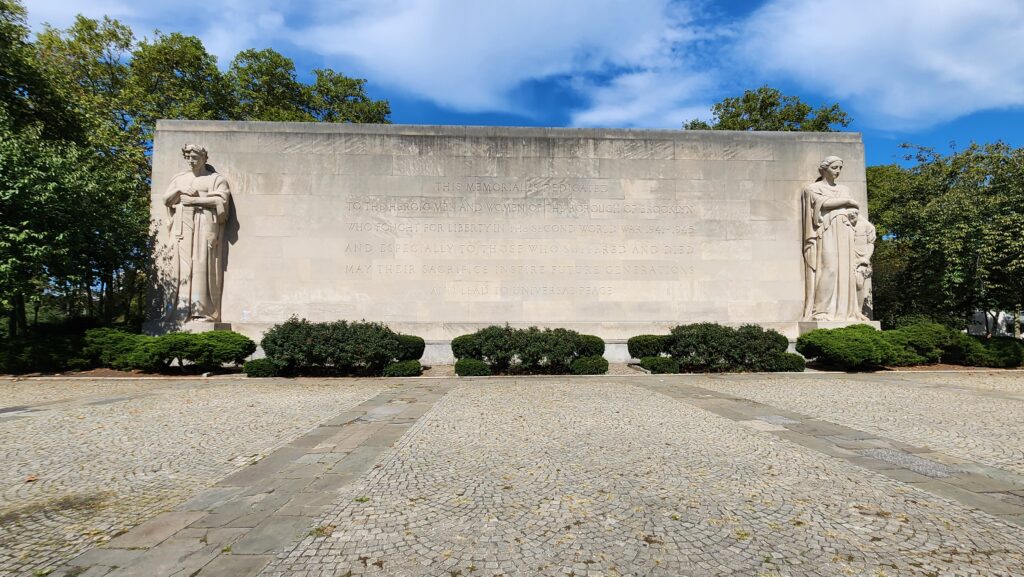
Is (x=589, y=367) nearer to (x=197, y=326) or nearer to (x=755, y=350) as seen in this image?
(x=755, y=350)

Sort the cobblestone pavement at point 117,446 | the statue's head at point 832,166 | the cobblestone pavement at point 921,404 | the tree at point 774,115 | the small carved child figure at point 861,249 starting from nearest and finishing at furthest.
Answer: the cobblestone pavement at point 117,446 → the cobblestone pavement at point 921,404 → the small carved child figure at point 861,249 → the statue's head at point 832,166 → the tree at point 774,115

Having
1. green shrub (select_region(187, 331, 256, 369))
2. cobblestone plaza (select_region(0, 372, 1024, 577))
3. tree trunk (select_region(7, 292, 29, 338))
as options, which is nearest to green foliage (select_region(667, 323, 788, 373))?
cobblestone plaza (select_region(0, 372, 1024, 577))

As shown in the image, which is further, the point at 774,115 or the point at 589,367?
the point at 774,115

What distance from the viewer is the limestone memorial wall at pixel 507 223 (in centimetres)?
1734

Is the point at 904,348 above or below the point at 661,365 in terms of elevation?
above

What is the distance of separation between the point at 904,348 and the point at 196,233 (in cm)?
2304

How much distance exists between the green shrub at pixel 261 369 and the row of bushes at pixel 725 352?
413 inches

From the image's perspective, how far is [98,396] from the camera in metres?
10.4

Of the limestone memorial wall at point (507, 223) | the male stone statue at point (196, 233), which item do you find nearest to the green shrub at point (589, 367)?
the limestone memorial wall at point (507, 223)

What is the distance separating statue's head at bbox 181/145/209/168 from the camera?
53.5ft

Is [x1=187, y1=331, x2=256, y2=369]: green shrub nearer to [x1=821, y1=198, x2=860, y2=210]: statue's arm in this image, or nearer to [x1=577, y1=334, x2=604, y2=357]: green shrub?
[x1=577, y1=334, x2=604, y2=357]: green shrub

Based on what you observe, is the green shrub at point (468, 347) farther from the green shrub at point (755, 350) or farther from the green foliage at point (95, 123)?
the green foliage at point (95, 123)

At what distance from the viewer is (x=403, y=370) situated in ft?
44.7

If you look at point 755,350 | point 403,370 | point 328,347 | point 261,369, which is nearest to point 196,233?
point 261,369
